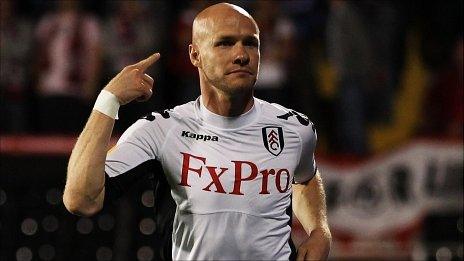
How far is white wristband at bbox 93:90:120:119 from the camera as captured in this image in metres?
3.86

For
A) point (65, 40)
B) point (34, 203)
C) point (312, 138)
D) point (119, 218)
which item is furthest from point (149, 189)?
point (312, 138)

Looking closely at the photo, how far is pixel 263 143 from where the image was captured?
169 inches

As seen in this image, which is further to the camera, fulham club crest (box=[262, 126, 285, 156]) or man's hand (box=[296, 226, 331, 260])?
fulham club crest (box=[262, 126, 285, 156])

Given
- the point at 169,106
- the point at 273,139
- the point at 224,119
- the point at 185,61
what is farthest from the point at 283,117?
the point at 169,106

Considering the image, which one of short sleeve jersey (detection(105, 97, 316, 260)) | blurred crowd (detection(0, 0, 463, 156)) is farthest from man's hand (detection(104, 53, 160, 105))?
blurred crowd (detection(0, 0, 463, 156))

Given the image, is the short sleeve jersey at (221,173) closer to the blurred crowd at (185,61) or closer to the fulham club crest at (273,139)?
the fulham club crest at (273,139)

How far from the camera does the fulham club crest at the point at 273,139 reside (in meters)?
4.28

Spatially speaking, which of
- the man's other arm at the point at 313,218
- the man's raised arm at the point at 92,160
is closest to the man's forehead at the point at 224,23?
the man's raised arm at the point at 92,160

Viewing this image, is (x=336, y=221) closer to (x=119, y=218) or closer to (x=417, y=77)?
(x=119, y=218)

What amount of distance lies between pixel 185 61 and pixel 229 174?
475 cm

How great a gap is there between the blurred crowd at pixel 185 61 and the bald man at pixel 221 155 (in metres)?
4.33

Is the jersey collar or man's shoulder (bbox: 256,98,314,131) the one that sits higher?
the jersey collar

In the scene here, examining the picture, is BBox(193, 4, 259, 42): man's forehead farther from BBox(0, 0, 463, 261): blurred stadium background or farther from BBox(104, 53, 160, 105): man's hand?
BBox(0, 0, 463, 261): blurred stadium background

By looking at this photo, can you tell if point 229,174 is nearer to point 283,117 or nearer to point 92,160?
point 283,117
